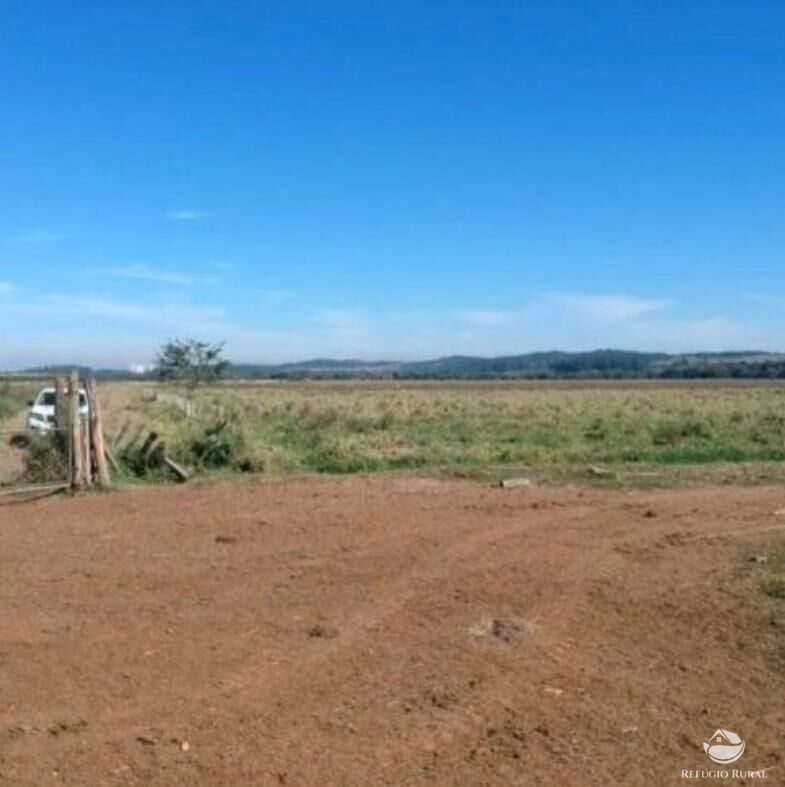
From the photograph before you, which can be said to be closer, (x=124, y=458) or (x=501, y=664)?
(x=501, y=664)

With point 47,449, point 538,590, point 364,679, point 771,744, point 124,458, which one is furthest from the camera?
point 124,458

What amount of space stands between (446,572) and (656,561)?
213 cm

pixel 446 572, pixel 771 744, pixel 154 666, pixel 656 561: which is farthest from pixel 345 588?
pixel 771 744

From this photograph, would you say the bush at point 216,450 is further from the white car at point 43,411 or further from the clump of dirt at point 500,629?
the clump of dirt at point 500,629

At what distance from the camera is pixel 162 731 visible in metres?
6.05

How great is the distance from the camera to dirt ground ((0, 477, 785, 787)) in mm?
5719

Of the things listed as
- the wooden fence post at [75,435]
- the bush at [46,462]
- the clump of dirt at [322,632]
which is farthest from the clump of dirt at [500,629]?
the bush at [46,462]

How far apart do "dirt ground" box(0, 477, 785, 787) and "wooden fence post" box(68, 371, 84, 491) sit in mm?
2713

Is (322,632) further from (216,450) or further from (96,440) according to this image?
(216,450)

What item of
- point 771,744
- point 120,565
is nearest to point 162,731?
point 771,744

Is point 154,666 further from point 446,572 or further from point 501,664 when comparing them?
point 446,572

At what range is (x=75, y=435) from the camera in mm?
15812

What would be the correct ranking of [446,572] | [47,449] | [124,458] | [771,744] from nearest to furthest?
[771,744] < [446,572] < [47,449] < [124,458]

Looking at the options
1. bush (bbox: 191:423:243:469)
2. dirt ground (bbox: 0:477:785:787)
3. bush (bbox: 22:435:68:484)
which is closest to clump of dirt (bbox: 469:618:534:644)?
dirt ground (bbox: 0:477:785:787)
